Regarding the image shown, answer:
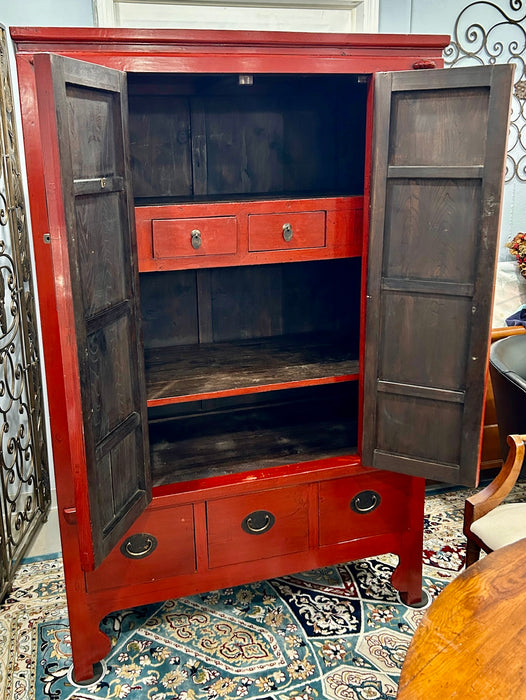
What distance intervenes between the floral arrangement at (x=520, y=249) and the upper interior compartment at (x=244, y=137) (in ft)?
5.30

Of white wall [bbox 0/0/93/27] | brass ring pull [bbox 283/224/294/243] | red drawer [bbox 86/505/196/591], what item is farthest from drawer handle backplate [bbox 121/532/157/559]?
white wall [bbox 0/0/93/27]

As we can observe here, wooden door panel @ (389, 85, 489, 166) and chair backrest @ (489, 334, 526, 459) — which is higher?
wooden door panel @ (389, 85, 489, 166)

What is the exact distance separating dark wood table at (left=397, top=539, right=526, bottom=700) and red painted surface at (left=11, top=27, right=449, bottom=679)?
996 millimetres

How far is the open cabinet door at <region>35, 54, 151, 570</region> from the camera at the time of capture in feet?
5.24

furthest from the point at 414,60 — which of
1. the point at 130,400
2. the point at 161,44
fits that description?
the point at 130,400

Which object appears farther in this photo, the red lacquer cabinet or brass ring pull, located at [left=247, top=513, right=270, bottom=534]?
brass ring pull, located at [left=247, top=513, right=270, bottom=534]

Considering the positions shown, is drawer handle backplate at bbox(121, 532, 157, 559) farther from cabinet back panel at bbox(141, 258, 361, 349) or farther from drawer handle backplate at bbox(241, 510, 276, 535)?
cabinet back panel at bbox(141, 258, 361, 349)

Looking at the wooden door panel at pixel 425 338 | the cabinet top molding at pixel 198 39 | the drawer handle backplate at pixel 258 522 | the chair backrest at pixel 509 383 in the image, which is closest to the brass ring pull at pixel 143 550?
the drawer handle backplate at pixel 258 522

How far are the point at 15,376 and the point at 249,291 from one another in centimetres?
101

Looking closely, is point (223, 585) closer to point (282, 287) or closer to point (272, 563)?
point (272, 563)

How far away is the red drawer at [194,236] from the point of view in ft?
6.77

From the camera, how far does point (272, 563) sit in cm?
244

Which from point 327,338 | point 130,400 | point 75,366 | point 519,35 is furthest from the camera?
point 519,35

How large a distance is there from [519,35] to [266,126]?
6.33 feet
